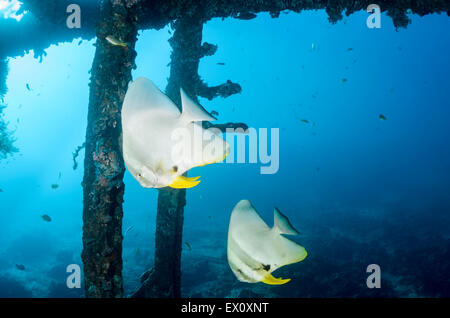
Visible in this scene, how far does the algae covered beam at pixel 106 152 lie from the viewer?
102 inches

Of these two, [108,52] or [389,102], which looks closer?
[108,52]

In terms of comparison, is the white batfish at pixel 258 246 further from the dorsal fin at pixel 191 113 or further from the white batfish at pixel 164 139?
the dorsal fin at pixel 191 113

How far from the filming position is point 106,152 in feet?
8.39

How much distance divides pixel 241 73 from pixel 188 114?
129 m

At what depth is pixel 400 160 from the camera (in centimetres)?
6606

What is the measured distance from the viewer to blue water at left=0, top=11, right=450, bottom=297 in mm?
11500

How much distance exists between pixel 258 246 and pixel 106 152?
5.80 feet

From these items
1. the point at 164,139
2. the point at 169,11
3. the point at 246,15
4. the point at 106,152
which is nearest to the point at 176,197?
the point at 106,152

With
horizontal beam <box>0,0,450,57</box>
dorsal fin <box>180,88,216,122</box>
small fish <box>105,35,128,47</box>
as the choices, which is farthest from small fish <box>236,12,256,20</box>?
dorsal fin <box>180,88,216,122</box>

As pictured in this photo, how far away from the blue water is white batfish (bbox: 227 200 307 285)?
293 inches

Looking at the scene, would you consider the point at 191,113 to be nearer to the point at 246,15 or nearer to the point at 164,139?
the point at 164,139

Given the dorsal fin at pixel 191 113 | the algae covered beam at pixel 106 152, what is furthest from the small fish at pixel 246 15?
the dorsal fin at pixel 191 113
